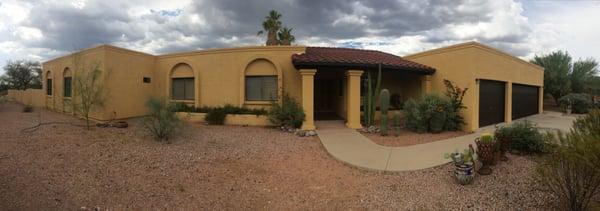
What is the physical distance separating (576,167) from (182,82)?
593 inches

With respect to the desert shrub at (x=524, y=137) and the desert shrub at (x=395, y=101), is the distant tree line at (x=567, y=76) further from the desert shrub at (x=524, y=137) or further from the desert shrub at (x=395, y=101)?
the desert shrub at (x=524, y=137)

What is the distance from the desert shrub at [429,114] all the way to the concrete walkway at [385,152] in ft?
3.10

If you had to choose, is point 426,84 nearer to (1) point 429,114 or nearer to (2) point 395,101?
(2) point 395,101

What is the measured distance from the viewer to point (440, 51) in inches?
508

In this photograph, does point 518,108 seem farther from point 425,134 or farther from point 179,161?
point 179,161

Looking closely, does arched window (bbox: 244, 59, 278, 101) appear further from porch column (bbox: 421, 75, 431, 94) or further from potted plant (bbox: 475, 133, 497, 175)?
potted plant (bbox: 475, 133, 497, 175)

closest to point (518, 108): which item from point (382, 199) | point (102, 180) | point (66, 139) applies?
point (382, 199)

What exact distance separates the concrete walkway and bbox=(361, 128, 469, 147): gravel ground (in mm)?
302

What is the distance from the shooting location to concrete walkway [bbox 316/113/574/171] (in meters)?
6.55

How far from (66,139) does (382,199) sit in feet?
27.8

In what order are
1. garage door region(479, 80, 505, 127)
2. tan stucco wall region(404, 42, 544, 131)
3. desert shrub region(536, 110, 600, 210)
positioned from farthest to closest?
1. garage door region(479, 80, 505, 127)
2. tan stucco wall region(404, 42, 544, 131)
3. desert shrub region(536, 110, 600, 210)

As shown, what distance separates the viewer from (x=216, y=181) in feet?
18.9

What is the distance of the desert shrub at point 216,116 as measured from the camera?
12547mm

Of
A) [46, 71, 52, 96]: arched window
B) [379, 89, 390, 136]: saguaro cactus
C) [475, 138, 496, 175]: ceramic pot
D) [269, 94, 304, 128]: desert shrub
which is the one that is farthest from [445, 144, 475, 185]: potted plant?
[46, 71, 52, 96]: arched window
